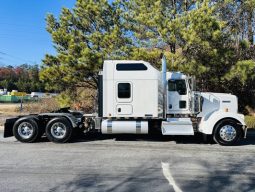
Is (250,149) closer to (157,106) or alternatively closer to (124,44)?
(157,106)

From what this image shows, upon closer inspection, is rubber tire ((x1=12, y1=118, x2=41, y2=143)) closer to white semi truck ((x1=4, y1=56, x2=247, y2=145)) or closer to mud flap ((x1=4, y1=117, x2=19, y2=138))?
white semi truck ((x1=4, y1=56, x2=247, y2=145))

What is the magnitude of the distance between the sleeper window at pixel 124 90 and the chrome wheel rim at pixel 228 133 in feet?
11.1

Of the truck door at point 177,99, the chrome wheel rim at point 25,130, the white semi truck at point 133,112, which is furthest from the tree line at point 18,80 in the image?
the truck door at point 177,99

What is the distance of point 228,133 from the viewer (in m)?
12.3

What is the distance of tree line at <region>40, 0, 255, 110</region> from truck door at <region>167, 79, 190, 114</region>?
4.34 meters

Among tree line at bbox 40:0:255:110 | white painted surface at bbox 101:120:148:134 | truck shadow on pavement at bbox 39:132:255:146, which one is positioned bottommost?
truck shadow on pavement at bbox 39:132:255:146

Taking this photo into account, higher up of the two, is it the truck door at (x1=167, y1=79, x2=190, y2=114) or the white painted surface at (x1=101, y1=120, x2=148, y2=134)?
the truck door at (x1=167, y1=79, x2=190, y2=114)

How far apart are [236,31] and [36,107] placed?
52.1 ft

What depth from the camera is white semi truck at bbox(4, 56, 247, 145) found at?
1260 centimetres

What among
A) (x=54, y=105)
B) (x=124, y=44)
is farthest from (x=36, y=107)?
(x=124, y=44)

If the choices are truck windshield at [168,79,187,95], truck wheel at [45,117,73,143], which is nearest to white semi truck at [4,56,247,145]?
truck wheel at [45,117,73,143]

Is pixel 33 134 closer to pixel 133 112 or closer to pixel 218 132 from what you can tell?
pixel 133 112

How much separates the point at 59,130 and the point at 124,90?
103 inches

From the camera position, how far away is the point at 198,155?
1050 cm
